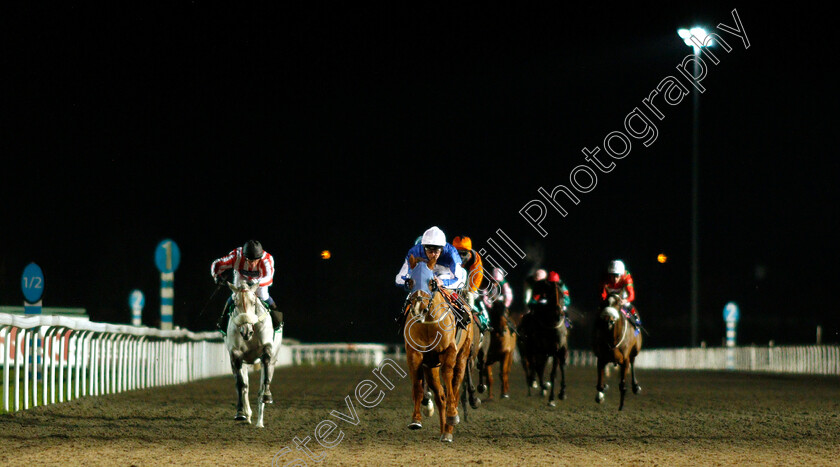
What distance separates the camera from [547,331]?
690 inches

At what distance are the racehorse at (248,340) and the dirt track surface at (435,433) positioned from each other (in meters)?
0.36

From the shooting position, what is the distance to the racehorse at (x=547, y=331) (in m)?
17.3

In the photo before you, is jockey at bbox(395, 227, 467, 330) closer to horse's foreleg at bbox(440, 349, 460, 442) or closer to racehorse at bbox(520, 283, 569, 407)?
horse's foreleg at bbox(440, 349, 460, 442)

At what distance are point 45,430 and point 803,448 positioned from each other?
7.55 meters

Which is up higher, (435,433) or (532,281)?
(532,281)

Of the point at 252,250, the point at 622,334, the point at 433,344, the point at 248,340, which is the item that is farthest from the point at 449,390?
the point at 622,334

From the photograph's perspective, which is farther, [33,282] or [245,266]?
[33,282]

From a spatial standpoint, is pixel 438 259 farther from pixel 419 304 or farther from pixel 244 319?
pixel 244 319

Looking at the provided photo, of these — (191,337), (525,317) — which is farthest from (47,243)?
(525,317)

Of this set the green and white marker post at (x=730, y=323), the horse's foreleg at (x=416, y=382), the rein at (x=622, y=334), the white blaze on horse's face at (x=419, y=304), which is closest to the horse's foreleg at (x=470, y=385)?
the rein at (x=622, y=334)

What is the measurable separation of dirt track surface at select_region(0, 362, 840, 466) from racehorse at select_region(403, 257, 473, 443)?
1.26 ft

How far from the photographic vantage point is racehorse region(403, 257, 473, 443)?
1023 centimetres

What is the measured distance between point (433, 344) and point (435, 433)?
1687 millimetres

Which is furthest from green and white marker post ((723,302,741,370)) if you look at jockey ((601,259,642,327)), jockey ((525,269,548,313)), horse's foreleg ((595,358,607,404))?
horse's foreleg ((595,358,607,404))
